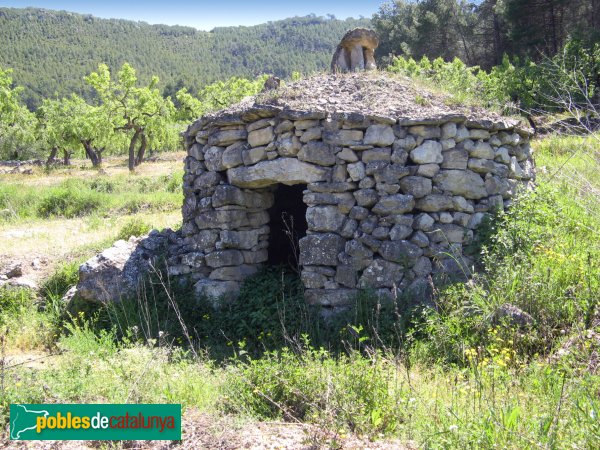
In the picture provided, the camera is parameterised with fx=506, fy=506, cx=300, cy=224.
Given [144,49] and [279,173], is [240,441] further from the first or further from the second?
[144,49]

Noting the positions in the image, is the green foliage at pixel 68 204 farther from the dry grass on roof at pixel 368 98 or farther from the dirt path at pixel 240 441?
the dirt path at pixel 240 441

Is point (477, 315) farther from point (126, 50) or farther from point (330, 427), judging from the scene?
point (126, 50)

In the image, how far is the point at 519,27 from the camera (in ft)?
74.8

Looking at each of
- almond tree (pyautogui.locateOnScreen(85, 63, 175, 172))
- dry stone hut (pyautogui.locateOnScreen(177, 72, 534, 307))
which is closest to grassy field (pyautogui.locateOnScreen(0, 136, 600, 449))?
dry stone hut (pyautogui.locateOnScreen(177, 72, 534, 307))

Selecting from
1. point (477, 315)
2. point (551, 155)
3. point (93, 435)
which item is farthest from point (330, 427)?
point (551, 155)

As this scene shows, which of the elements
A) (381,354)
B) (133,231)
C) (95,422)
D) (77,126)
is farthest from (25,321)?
(77,126)

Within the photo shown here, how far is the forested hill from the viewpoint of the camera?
72188 mm

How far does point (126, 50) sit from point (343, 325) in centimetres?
9472

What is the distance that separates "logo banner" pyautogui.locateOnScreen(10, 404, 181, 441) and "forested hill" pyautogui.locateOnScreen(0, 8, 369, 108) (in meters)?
58.9

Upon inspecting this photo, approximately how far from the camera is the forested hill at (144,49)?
7219 cm

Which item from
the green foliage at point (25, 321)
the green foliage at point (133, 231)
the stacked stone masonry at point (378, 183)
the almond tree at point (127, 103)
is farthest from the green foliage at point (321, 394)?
the almond tree at point (127, 103)

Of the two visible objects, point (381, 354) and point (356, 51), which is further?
point (356, 51)

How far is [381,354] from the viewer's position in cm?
452

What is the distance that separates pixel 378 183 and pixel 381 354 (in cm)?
182
